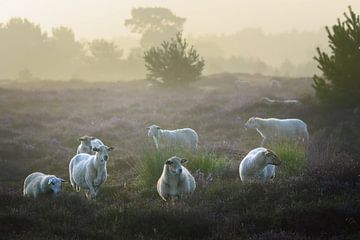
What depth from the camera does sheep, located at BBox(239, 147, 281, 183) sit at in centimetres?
1204

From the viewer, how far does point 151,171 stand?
13031mm

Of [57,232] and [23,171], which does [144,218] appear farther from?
[23,171]

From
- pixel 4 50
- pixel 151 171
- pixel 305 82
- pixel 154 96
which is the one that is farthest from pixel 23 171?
pixel 4 50

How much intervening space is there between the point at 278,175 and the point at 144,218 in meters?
5.04

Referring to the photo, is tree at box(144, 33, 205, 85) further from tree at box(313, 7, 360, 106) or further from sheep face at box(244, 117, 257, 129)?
tree at box(313, 7, 360, 106)

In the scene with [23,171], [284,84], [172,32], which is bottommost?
[23,171]

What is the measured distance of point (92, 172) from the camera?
12109 mm

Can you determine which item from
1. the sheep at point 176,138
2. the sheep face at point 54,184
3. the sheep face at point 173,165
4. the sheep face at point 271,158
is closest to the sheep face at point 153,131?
the sheep at point 176,138

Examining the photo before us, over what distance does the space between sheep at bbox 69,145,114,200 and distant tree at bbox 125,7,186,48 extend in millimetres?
86280

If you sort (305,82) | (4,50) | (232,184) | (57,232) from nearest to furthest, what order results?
(57,232)
(232,184)
(305,82)
(4,50)

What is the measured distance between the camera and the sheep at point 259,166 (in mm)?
Answer: 12039

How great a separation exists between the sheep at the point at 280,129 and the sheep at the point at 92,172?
329 inches

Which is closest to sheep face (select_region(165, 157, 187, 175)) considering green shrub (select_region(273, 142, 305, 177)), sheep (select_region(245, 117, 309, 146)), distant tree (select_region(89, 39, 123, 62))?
green shrub (select_region(273, 142, 305, 177))

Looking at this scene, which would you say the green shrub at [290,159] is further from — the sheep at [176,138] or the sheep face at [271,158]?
the sheep at [176,138]
